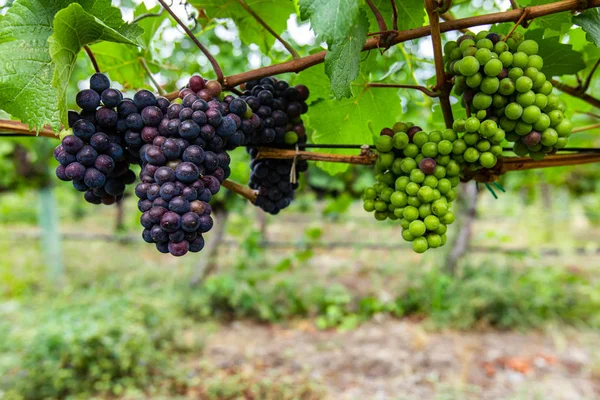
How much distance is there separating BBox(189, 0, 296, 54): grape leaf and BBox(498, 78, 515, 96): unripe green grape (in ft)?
1.73

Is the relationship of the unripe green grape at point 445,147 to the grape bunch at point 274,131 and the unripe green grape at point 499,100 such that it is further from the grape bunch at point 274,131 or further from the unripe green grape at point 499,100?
the grape bunch at point 274,131

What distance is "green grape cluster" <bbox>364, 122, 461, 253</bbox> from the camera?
2.50 ft

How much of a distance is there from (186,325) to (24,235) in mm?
5747

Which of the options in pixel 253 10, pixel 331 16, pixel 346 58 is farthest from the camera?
pixel 253 10

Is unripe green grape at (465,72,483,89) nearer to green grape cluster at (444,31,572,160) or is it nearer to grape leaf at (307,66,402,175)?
green grape cluster at (444,31,572,160)

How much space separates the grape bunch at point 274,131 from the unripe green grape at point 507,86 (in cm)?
39

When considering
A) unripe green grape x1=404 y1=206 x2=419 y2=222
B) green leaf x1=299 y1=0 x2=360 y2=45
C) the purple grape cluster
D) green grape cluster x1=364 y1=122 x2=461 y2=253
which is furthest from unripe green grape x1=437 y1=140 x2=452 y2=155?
the purple grape cluster

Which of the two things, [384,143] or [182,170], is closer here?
[182,170]

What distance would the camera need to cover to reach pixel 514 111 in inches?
28.4

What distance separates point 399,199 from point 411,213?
0.03 meters

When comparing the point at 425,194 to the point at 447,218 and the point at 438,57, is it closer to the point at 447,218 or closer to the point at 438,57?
the point at 447,218

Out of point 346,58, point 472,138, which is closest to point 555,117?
point 472,138

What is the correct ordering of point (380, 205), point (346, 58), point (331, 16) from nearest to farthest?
point (331, 16)
point (346, 58)
point (380, 205)

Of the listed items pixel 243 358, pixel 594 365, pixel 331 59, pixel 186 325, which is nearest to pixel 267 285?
pixel 186 325
